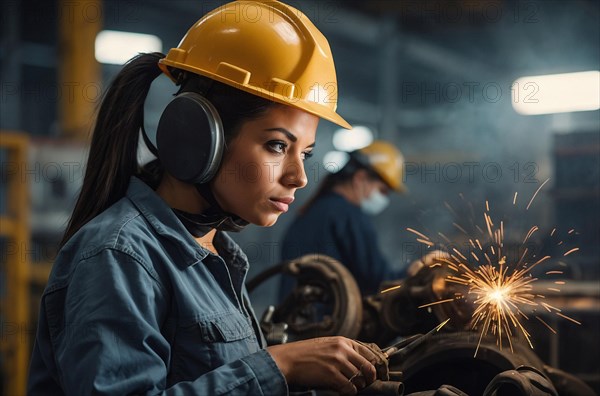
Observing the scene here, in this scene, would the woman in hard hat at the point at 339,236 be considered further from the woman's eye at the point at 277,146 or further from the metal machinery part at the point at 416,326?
the woman's eye at the point at 277,146

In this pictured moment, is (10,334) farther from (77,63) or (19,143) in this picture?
(77,63)

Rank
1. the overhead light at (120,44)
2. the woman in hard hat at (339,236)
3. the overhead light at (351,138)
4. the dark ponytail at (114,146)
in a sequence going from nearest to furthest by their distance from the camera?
the dark ponytail at (114,146), the woman in hard hat at (339,236), the overhead light at (120,44), the overhead light at (351,138)

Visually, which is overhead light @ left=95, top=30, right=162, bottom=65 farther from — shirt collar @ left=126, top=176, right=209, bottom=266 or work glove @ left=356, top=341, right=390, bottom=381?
work glove @ left=356, top=341, right=390, bottom=381

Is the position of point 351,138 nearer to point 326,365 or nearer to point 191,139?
point 191,139

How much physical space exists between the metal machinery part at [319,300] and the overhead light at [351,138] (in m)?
10.8

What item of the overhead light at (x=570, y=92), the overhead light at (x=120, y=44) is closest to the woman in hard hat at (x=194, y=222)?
the overhead light at (x=570, y=92)

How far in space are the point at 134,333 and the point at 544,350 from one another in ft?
5.46

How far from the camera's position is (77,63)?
6895 millimetres

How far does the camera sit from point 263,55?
1453 mm

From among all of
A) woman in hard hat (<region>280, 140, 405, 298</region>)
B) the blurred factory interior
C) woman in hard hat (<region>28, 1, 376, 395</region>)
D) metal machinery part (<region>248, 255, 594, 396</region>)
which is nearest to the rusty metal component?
metal machinery part (<region>248, 255, 594, 396</region>)

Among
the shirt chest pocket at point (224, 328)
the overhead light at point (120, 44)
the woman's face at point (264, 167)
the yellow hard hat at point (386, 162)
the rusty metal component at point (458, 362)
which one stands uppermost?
the overhead light at point (120, 44)

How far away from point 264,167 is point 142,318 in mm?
379

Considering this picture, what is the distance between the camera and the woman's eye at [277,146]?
1.38 meters

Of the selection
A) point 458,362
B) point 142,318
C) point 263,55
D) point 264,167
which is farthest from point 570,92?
point 142,318
